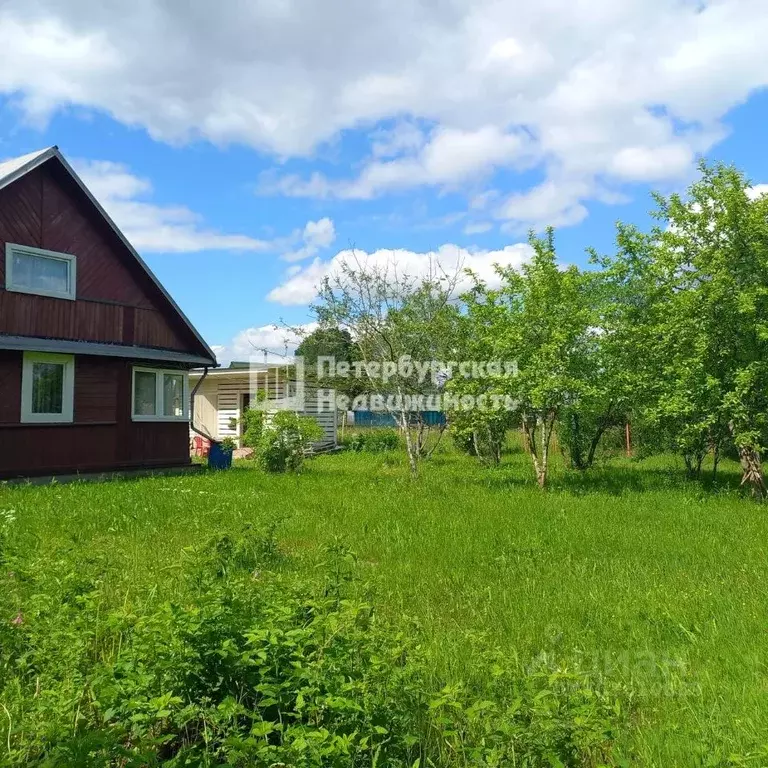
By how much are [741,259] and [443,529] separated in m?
8.11

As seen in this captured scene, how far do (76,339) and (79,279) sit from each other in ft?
4.70

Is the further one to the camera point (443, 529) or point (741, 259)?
point (741, 259)

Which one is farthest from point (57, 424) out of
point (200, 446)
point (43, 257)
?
point (200, 446)

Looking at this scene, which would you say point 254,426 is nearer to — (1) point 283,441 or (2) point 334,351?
(1) point 283,441

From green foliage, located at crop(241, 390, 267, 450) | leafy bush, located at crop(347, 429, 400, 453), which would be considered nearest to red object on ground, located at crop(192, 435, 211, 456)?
leafy bush, located at crop(347, 429, 400, 453)

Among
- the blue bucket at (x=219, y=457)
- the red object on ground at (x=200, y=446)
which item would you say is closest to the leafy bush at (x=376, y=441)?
the red object on ground at (x=200, y=446)

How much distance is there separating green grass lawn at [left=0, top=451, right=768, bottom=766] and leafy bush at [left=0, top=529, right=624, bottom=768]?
0.50 meters

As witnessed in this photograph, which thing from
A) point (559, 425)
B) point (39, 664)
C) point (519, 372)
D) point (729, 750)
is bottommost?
point (729, 750)

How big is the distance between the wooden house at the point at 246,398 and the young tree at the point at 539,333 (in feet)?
37.2

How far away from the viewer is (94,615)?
13.7 feet

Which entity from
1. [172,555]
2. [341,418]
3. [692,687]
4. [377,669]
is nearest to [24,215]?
[172,555]

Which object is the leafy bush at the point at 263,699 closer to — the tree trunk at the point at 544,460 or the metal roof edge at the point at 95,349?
the tree trunk at the point at 544,460

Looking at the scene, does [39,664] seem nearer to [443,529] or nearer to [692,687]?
[692,687]

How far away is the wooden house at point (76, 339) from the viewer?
13.0m
